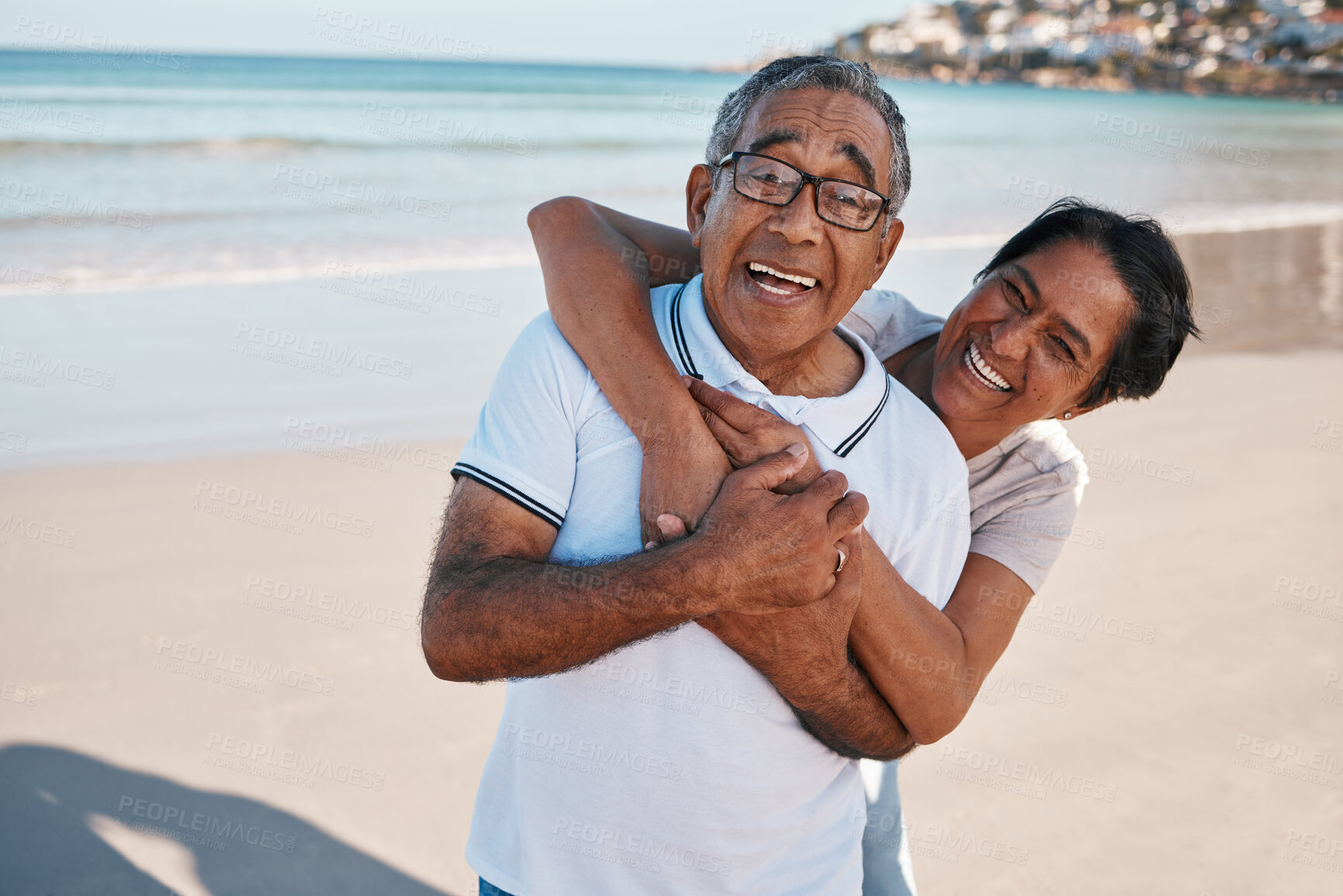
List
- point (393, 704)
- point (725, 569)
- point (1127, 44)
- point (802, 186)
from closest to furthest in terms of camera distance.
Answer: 1. point (725, 569)
2. point (802, 186)
3. point (393, 704)
4. point (1127, 44)

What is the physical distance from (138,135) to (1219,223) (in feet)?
60.2

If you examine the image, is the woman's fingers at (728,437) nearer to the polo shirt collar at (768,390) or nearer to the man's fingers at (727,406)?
the man's fingers at (727,406)

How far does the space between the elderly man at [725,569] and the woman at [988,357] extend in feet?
0.33

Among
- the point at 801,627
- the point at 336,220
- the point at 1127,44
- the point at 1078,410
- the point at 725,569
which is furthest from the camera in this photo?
the point at 1127,44

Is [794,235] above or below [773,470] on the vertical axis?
above

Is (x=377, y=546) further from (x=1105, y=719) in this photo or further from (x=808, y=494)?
(x=808, y=494)

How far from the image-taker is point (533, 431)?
1.72m

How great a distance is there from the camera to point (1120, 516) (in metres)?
5.39

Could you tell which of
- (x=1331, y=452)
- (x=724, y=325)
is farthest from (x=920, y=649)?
(x=1331, y=452)

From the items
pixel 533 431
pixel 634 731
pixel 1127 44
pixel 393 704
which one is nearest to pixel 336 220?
pixel 393 704

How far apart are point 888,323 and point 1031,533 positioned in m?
0.73

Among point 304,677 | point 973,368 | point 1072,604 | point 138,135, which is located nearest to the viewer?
point 973,368

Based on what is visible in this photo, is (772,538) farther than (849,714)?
No

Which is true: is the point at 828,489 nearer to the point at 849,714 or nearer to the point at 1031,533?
the point at 849,714
